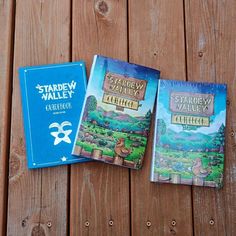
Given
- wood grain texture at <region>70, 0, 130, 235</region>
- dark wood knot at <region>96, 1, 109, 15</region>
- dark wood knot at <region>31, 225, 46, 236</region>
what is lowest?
dark wood knot at <region>31, 225, 46, 236</region>

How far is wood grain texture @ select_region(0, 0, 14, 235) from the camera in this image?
914 mm

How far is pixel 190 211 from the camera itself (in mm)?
907

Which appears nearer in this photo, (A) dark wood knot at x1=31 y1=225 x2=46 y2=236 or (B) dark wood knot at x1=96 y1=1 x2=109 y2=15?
(A) dark wood knot at x1=31 y1=225 x2=46 y2=236

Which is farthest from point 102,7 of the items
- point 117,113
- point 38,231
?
point 38,231

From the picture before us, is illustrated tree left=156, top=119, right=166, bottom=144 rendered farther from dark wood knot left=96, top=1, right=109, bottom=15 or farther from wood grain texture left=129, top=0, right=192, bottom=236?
dark wood knot left=96, top=1, right=109, bottom=15

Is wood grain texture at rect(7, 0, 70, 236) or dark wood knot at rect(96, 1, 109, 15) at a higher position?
dark wood knot at rect(96, 1, 109, 15)

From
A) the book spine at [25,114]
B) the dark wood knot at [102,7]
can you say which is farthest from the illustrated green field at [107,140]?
the dark wood knot at [102,7]

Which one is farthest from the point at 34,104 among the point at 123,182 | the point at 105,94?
the point at 123,182

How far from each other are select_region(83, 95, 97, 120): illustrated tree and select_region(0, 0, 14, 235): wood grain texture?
208 millimetres

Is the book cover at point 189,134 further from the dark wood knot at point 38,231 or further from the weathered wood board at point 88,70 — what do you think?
the dark wood knot at point 38,231

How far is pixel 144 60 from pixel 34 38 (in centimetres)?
30

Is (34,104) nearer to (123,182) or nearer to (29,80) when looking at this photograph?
(29,80)

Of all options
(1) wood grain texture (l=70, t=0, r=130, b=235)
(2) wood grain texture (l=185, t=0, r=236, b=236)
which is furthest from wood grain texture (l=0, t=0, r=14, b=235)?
(2) wood grain texture (l=185, t=0, r=236, b=236)

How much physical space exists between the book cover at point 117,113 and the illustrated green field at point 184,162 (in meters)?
0.05
